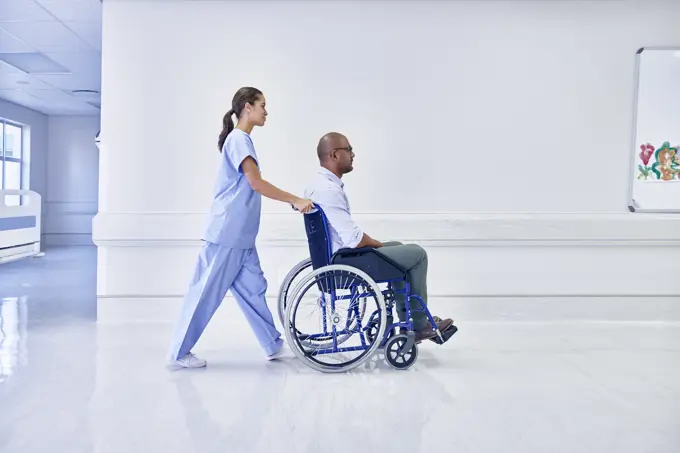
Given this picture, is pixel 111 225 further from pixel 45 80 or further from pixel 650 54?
pixel 45 80

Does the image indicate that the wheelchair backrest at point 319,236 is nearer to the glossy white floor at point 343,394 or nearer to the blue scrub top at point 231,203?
the blue scrub top at point 231,203

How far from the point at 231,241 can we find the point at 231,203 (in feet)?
0.61

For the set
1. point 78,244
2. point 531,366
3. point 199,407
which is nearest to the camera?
point 199,407

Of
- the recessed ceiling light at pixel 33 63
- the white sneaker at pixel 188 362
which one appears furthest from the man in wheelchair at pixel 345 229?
the recessed ceiling light at pixel 33 63

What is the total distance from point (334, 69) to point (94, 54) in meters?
3.50

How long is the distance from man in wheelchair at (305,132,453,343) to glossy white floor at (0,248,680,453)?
1.04 ft

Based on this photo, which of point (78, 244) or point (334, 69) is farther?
point (78, 244)

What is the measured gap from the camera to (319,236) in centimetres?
284

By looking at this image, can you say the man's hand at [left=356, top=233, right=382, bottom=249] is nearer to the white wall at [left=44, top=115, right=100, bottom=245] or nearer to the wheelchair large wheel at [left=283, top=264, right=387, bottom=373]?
the wheelchair large wheel at [left=283, top=264, right=387, bottom=373]

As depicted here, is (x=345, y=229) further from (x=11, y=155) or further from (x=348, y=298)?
(x=11, y=155)

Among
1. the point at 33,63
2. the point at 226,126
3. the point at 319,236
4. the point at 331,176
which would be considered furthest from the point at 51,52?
the point at 319,236

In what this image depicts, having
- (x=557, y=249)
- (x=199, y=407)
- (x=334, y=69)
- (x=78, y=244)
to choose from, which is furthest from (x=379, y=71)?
(x=78, y=244)

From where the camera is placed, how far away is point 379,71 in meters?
4.12

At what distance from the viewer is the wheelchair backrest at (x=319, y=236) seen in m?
2.82
